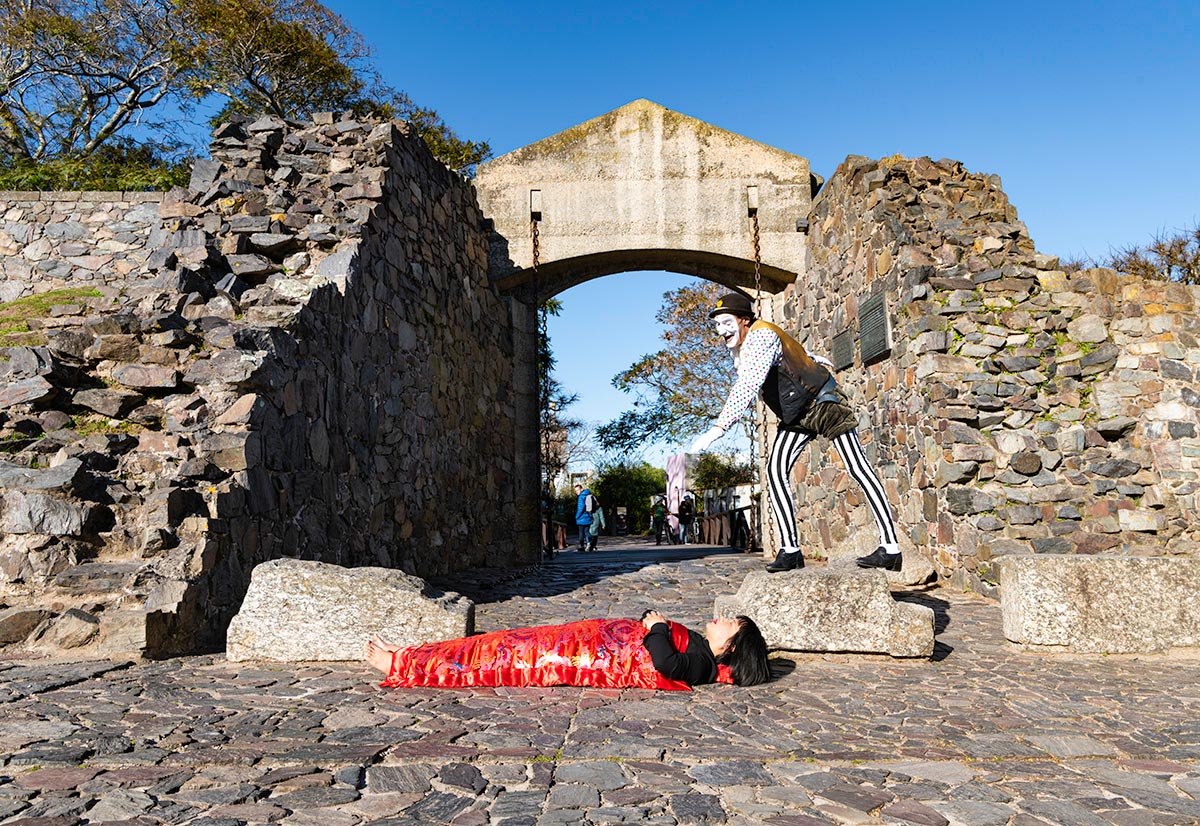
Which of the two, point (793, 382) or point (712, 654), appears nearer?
point (712, 654)

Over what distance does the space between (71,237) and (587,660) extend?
41.3 ft

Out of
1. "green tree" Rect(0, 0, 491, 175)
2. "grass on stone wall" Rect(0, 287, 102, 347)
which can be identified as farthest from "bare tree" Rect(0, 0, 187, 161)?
"grass on stone wall" Rect(0, 287, 102, 347)

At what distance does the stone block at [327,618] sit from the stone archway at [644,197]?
7.56 metres

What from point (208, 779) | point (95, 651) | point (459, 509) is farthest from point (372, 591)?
point (459, 509)

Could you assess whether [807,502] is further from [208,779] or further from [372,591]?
[208,779]

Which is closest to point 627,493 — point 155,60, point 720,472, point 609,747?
point 720,472

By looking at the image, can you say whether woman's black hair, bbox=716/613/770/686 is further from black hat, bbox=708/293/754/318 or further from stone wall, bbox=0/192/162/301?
stone wall, bbox=0/192/162/301

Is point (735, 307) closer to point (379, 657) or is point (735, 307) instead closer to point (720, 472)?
point (379, 657)

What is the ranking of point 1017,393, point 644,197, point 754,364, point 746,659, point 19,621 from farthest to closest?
point 644,197
point 1017,393
point 754,364
point 19,621
point 746,659

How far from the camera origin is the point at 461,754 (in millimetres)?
2957

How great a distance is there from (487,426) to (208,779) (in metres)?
9.00

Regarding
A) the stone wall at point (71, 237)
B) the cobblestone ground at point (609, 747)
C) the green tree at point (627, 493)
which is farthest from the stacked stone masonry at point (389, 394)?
the green tree at point (627, 493)

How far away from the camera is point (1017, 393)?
26.4ft

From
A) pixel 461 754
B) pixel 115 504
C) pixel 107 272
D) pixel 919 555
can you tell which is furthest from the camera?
pixel 107 272
